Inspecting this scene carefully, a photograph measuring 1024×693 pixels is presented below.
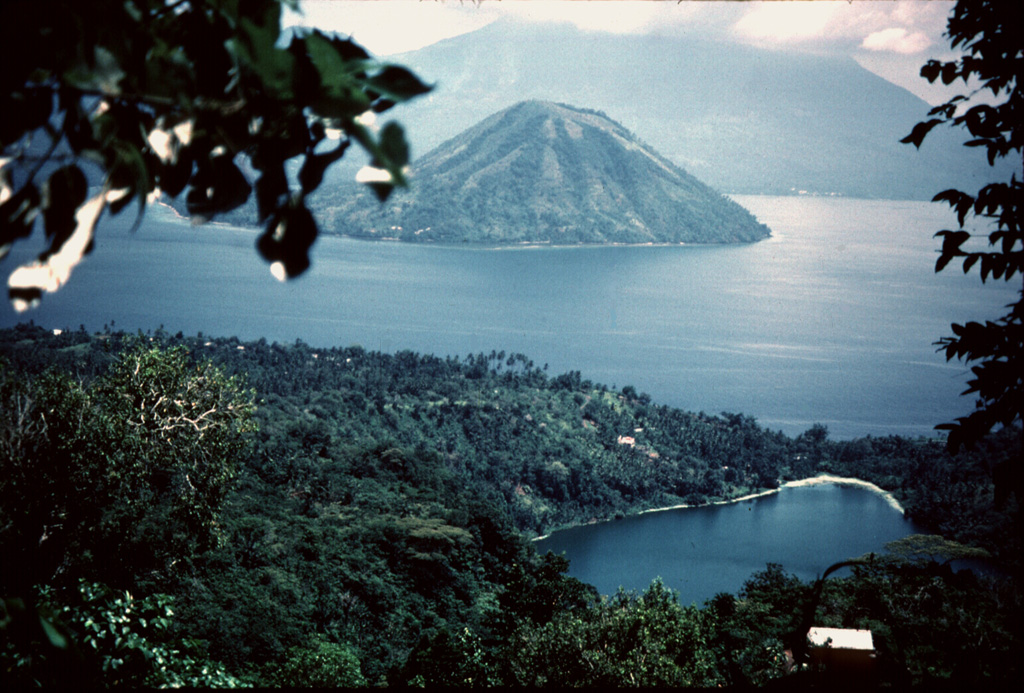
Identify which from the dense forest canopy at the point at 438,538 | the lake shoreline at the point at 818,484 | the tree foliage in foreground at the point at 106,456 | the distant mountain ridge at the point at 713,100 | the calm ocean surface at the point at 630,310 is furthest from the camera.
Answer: the distant mountain ridge at the point at 713,100

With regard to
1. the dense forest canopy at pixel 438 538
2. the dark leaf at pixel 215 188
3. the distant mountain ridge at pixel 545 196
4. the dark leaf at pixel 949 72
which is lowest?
the dense forest canopy at pixel 438 538

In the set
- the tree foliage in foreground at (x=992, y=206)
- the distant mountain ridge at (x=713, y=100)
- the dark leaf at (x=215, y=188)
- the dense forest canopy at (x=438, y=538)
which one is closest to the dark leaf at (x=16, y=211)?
the dark leaf at (x=215, y=188)

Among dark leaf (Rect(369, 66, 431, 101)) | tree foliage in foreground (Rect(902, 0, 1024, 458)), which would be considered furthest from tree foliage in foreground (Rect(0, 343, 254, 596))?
dark leaf (Rect(369, 66, 431, 101))

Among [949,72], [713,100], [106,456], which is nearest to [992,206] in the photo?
[949,72]

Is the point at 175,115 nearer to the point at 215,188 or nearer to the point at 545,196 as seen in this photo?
the point at 215,188

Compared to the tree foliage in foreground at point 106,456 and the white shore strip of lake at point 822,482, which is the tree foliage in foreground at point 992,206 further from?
the white shore strip of lake at point 822,482

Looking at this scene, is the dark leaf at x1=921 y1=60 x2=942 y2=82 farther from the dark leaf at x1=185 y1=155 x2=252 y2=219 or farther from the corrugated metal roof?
the dark leaf at x1=185 y1=155 x2=252 y2=219

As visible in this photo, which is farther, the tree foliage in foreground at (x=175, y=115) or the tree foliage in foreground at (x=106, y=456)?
the tree foliage in foreground at (x=106, y=456)
